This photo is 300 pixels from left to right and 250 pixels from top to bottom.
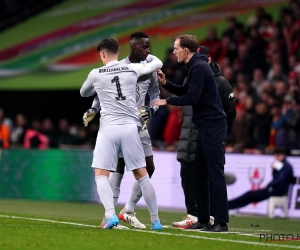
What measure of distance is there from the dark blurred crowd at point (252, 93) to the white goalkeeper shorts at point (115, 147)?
22.5ft

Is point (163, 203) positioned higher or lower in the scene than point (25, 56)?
lower

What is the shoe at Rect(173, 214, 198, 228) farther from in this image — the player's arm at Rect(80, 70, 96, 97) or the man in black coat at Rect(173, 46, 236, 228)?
the player's arm at Rect(80, 70, 96, 97)

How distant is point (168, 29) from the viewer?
23.9m

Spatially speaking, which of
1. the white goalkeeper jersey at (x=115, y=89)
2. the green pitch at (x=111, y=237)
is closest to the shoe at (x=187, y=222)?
the green pitch at (x=111, y=237)

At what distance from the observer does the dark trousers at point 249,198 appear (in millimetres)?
15742

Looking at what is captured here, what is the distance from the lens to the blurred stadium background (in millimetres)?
17359

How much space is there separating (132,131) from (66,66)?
14537 millimetres

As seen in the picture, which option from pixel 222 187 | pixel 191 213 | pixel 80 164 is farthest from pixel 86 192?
pixel 222 187

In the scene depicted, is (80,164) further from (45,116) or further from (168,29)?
(45,116)

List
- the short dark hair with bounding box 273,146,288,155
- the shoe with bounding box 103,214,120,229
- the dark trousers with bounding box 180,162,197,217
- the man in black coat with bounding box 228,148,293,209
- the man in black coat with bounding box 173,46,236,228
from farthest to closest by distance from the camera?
the short dark hair with bounding box 273,146,288,155 < the man in black coat with bounding box 228,148,293,209 < the dark trousers with bounding box 180,162,197,217 < the man in black coat with bounding box 173,46,236,228 < the shoe with bounding box 103,214,120,229

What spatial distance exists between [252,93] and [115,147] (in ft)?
30.0

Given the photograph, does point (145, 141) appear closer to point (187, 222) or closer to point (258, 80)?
point (187, 222)

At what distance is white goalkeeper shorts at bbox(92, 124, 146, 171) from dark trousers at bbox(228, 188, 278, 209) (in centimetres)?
606

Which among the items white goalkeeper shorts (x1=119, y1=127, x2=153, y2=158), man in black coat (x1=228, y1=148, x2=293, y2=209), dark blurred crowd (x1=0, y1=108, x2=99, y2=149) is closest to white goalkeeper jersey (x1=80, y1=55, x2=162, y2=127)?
white goalkeeper shorts (x1=119, y1=127, x2=153, y2=158)
